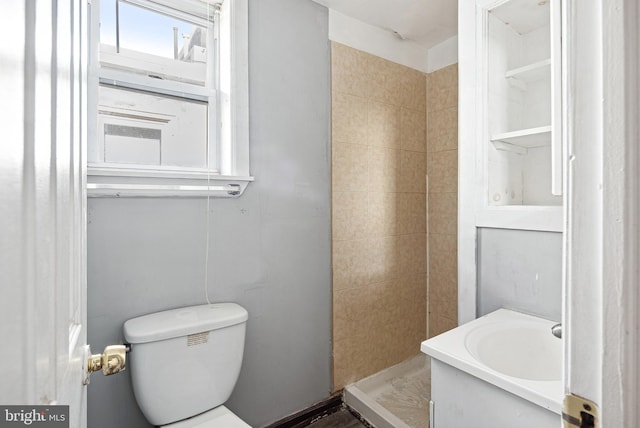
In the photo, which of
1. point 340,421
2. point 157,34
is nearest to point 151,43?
point 157,34

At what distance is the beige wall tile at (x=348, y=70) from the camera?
174cm

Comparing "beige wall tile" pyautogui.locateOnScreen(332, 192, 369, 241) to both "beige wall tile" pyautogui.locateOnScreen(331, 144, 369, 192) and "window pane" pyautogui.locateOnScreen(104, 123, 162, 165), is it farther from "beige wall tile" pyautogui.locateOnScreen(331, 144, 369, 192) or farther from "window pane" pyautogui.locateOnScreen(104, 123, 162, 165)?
"window pane" pyautogui.locateOnScreen(104, 123, 162, 165)

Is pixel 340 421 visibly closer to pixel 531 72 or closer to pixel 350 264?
pixel 350 264

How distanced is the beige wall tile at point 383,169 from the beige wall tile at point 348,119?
0.12 m

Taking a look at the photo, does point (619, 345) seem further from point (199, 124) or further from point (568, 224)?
point (199, 124)

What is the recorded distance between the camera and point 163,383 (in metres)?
1.12

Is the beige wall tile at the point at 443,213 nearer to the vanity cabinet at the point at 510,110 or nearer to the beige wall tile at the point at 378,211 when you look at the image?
the beige wall tile at the point at 378,211

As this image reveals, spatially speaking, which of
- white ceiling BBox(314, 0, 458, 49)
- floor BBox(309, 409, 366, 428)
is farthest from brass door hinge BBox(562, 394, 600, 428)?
white ceiling BBox(314, 0, 458, 49)

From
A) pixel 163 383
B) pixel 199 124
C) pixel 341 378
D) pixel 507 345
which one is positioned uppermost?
pixel 199 124

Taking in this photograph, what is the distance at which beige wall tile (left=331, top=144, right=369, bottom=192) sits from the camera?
5.77ft

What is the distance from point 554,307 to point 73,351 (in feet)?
4.85

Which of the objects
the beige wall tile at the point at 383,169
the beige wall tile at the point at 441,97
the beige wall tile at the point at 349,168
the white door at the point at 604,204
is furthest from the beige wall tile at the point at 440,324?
the white door at the point at 604,204

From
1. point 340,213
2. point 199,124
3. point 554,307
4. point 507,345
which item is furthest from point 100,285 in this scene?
point 554,307

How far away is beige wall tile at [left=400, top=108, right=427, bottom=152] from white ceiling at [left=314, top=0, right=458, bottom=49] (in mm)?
465
